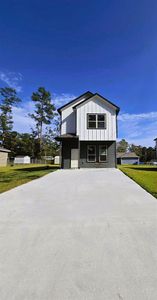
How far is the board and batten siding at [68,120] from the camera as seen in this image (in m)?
17.1

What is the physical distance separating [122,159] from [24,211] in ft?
149

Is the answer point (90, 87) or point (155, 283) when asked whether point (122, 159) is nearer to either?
point (90, 87)

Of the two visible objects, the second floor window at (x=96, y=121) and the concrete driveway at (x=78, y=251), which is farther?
the second floor window at (x=96, y=121)

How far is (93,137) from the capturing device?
1584 centimetres

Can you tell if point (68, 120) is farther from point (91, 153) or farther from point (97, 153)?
point (97, 153)

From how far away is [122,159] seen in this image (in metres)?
47.2

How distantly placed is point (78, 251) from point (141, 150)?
231 ft

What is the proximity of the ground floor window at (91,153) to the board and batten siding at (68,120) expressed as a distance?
8.11 feet

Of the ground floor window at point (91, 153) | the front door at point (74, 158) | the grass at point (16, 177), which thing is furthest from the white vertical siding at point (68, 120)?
the grass at point (16, 177)

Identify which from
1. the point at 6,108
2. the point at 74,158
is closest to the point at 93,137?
the point at 74,158

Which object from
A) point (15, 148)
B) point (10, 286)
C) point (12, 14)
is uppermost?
point (12, 14)

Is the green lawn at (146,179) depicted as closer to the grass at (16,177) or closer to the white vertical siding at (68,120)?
the grass at (16,177)

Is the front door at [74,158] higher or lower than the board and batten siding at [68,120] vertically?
lower

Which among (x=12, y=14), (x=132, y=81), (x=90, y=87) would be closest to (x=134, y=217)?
(x=12, y=14)
